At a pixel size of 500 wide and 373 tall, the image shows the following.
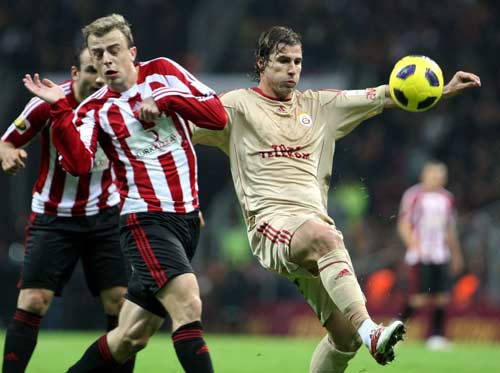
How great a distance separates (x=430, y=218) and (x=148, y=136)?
795 centimetres

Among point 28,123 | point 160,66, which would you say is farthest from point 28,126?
point 160,66

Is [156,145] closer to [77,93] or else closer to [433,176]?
[77,93]

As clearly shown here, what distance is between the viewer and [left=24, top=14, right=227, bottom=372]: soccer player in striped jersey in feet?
17.4

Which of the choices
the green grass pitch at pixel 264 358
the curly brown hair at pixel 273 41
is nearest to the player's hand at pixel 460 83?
the curly brown hair at pixel 273 41

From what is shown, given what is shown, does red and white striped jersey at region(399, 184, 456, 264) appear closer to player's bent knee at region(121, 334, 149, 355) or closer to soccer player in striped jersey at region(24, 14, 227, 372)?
soccer player in striped jersey at region(24, 14, 227, 372)

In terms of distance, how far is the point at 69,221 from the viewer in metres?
Answer: 6.43

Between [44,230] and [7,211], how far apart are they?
1089cm

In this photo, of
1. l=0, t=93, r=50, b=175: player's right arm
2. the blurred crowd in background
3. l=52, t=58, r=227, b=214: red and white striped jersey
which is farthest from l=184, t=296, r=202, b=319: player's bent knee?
the blurred crowd in background

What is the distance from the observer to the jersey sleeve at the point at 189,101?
210 inches

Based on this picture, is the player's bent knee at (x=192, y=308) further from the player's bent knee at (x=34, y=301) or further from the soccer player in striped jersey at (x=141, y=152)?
the player's bent knee at (x=34, y=301)

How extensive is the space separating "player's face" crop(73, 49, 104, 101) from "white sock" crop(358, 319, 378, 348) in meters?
2.28

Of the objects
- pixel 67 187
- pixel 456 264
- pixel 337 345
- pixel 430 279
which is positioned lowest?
pixel 430 279

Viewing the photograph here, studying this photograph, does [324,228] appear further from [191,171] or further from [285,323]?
[285,323]

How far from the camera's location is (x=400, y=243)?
49.9ft
